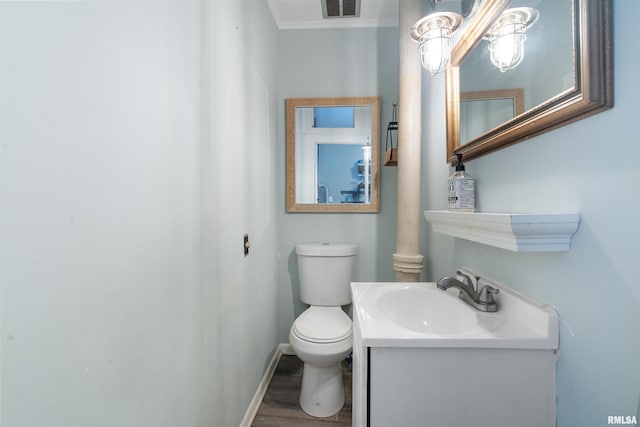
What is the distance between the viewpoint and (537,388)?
2.20 ft

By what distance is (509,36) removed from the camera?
2.84 feet

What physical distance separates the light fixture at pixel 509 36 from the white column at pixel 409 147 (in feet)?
1.70

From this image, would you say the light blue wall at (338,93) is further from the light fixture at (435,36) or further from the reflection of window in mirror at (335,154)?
the light fixture at (435,36)

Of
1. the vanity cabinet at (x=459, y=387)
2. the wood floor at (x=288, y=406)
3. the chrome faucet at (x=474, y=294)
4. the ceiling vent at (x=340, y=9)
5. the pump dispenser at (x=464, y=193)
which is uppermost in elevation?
the ceiling vent at (x=340, y=9)

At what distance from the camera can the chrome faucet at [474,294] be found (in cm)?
87

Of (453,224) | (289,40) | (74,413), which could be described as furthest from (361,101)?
(74,413)

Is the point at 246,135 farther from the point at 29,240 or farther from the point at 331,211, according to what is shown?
the point at 29,240

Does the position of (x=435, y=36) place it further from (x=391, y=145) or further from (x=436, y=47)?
(x=391, y=145)

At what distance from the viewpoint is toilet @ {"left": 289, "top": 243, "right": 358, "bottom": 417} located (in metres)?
1.39

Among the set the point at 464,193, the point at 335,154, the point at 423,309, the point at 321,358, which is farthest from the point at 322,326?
the point at 335,154

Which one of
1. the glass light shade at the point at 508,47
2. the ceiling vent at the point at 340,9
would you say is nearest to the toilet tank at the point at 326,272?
the glass light shade at the point at 508,47

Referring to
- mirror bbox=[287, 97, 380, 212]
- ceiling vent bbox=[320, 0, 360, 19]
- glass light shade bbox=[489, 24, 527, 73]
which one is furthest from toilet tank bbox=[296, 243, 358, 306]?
ceiling vent bbox=[320, 0, 360, 19]

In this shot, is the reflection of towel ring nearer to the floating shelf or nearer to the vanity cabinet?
Result: the floating shelf

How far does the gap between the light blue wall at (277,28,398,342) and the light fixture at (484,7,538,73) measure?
104cm
